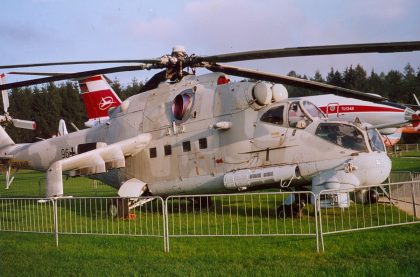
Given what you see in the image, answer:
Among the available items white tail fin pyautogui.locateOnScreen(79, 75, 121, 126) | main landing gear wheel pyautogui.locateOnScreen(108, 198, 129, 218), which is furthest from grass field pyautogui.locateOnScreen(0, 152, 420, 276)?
white tail fin pyautogui.locateOnScreen(79, 75, 121, 126)

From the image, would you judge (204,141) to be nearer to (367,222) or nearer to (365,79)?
(367,222)

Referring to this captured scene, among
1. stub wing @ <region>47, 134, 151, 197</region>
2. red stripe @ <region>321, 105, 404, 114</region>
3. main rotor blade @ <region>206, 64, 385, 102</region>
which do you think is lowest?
stub wing @ <region>47, 134, 151, 197</region>

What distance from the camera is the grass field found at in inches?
254

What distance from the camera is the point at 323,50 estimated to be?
761 cm

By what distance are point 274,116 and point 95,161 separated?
15.9ft

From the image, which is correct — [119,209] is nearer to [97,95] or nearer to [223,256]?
[223,256]

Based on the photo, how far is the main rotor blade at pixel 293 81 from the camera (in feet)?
32.5

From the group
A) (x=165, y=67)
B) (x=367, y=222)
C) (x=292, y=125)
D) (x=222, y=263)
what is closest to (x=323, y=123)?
(x=292, y=125)

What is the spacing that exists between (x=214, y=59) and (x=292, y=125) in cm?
273

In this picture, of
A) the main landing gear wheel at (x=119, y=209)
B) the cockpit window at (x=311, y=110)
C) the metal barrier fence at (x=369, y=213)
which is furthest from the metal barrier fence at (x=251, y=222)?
the cockpit window at (x=311, y=110)

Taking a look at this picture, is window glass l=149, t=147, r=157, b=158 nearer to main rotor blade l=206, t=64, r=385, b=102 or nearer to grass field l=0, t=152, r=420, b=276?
main rotor blade l=206, t=64, r=385, b=102

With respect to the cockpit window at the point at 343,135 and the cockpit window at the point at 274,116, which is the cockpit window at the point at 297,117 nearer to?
the cockpit window at the point at 274,116

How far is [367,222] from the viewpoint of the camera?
1023cm

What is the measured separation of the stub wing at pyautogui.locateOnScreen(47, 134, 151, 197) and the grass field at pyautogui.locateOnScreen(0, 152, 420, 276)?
7.12 feet
